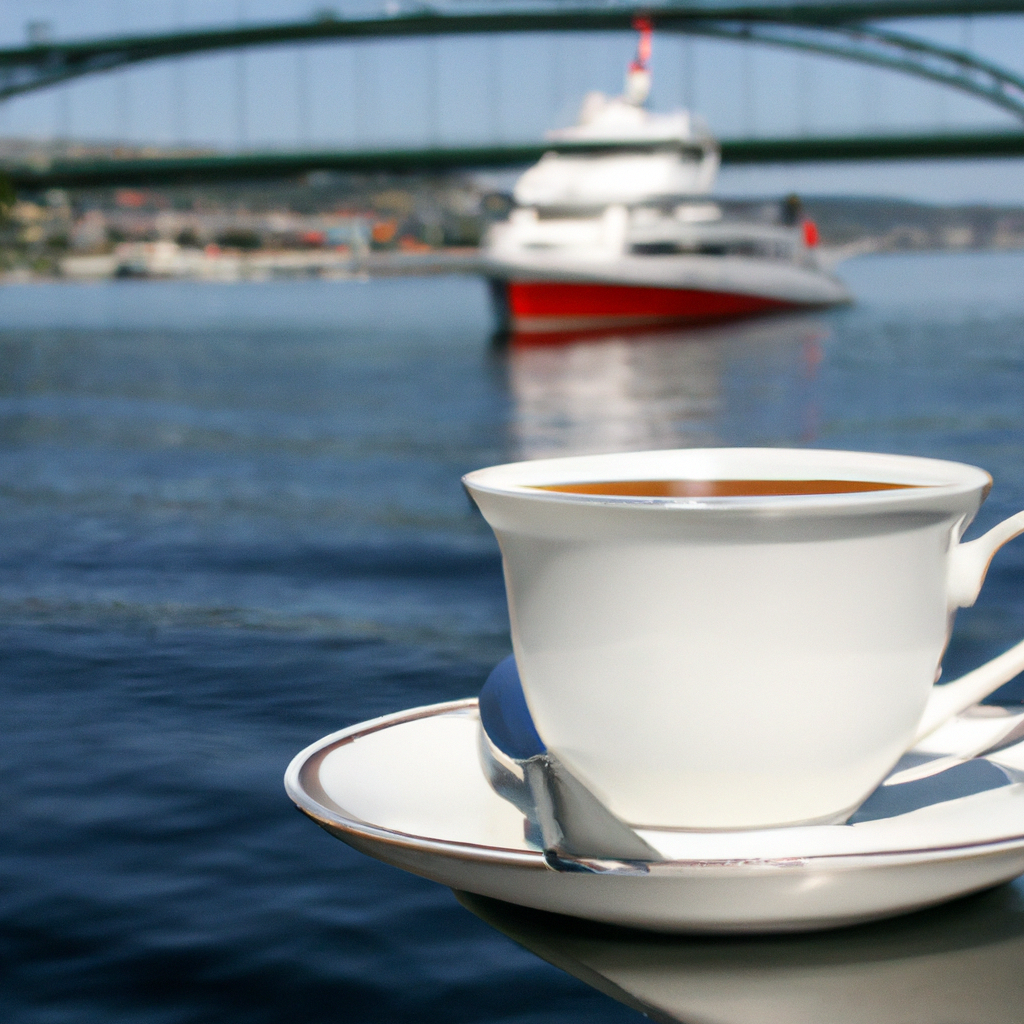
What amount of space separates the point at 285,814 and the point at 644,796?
0.54 meters

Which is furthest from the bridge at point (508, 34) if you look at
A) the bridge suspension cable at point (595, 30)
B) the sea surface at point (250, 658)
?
the sea surface at point (250, 658)

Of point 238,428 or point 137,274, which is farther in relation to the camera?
point 137,274

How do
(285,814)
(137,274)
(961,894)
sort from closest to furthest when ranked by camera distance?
1. (961,894)
2. (285,814)
3. (137,274)

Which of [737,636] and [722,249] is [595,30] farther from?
[737,636]

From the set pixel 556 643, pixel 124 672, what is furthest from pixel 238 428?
pixel 556 643

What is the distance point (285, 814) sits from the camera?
1.37 meters

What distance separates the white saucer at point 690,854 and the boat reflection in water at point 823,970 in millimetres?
30

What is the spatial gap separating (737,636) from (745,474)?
0.22 m

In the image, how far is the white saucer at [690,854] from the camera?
83 centimetres

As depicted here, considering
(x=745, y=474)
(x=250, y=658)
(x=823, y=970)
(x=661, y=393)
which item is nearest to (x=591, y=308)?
(x=661, y=393)

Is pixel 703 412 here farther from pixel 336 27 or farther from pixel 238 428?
pixel 336 27

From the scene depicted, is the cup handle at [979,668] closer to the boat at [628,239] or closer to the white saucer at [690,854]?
the white saucer at [690,854]

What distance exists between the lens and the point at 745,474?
3.54 feet

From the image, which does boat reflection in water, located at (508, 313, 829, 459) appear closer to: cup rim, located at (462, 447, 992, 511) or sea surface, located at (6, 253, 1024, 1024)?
sea surface, located at (6, 253, 1024, 1024)
